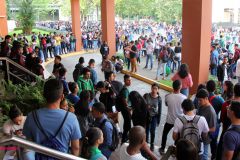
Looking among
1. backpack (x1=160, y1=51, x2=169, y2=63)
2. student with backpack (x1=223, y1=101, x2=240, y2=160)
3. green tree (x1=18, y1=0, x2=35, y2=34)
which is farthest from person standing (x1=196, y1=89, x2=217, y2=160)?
green tree (x1=18, y1=0, x2=35, y2=34)

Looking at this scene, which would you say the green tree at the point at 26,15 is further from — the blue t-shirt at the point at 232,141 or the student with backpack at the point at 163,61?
the blue t-shirt at the point at 232,141

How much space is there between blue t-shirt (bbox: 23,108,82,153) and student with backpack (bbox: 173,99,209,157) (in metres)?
2.03

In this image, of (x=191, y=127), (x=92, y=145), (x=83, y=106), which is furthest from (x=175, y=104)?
(x=92, y=145)

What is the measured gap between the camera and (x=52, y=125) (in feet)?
10.0

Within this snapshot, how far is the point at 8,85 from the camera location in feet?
27.3

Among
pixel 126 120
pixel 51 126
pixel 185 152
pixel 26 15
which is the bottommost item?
pixel 126 120

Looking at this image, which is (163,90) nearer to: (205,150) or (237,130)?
(205,150)

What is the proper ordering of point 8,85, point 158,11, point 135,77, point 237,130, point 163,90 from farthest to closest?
point 158,11 < point 135,77 < point 163,90 < point 8,85 < point 237,130

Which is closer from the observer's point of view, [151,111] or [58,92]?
[58,92]

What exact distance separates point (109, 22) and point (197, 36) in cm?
964

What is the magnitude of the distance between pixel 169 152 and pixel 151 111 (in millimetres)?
3284

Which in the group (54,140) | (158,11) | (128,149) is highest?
(158,11)

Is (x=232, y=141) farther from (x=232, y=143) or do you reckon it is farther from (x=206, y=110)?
(x=206, y=110)

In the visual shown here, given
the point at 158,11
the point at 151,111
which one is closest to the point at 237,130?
the point at 151,111
